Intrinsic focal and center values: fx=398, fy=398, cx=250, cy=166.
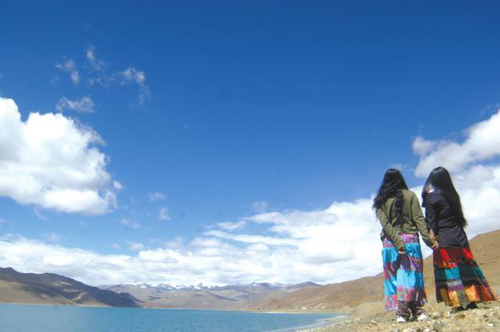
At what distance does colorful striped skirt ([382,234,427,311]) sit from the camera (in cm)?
701

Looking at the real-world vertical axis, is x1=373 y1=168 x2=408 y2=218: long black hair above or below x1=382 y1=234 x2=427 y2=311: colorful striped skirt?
above

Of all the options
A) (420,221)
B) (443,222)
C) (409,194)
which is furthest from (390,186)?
(443,222)

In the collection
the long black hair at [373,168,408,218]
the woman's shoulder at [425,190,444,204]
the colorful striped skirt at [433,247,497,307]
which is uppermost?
the long black hair at [373,168,408,218]

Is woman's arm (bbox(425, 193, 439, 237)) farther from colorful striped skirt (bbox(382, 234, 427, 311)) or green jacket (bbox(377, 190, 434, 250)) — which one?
colorful striped skirt (bbox(382, 234, 427, 311))

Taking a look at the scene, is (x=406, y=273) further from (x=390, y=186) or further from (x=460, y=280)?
(x=390, y=186)

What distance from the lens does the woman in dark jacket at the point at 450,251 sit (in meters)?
6.66

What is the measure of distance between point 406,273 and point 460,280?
0.85 metres

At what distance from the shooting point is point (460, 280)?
264 inches

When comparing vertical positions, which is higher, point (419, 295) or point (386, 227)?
point (386, 227)

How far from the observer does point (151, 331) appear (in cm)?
7469

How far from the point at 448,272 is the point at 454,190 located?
1.49m

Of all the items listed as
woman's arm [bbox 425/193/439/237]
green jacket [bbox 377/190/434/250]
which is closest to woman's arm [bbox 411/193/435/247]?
green jacket [bbox 377/190/434/250]

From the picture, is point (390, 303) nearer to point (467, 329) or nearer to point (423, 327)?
point (423, 327)

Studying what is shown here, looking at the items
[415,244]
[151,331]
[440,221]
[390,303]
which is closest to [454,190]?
[440,221]
